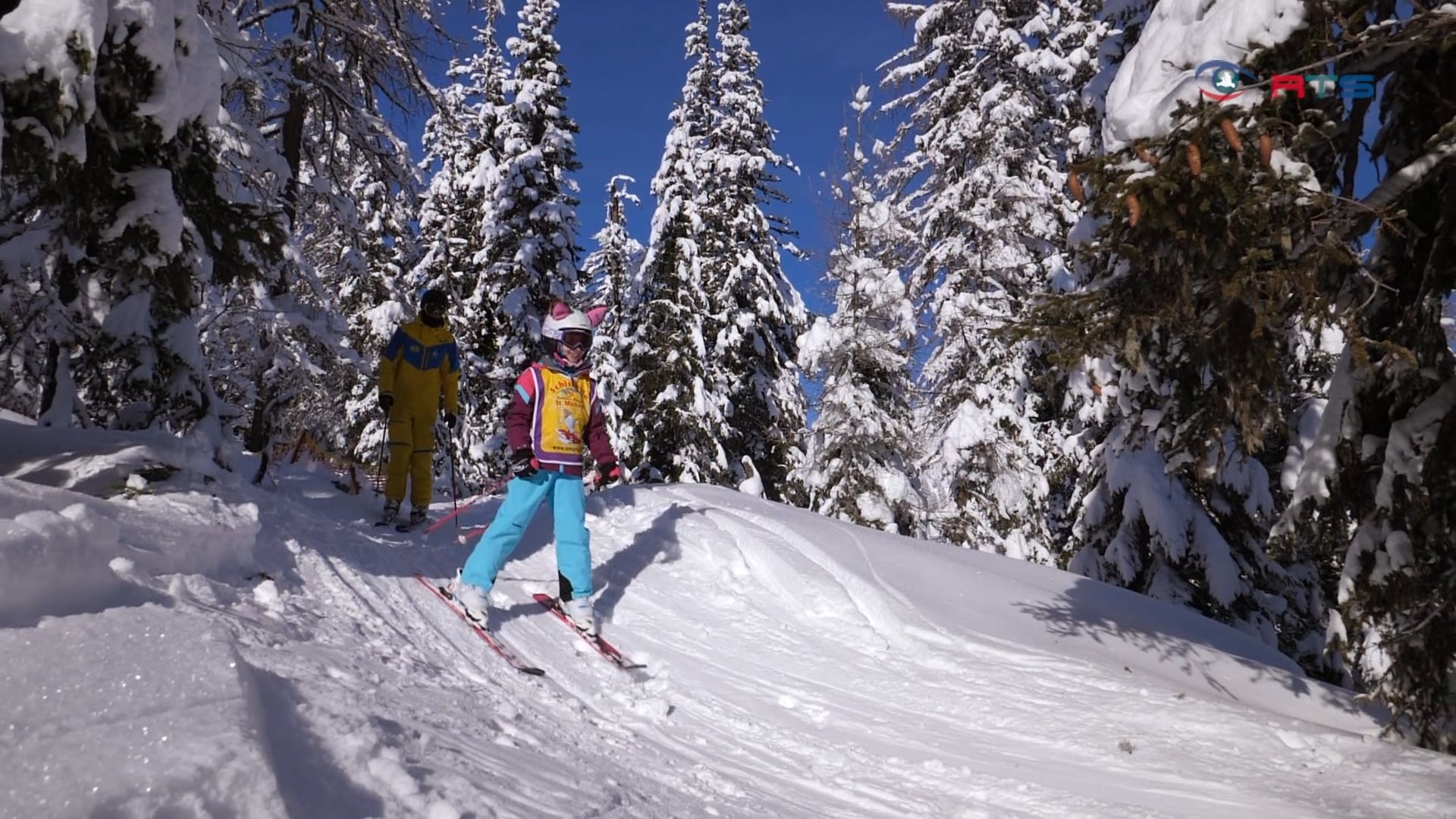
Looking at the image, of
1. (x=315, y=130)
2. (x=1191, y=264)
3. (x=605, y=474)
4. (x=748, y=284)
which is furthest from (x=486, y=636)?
(x=748, y=284)

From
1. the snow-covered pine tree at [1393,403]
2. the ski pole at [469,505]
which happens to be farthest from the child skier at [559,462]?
the snow-covered pine tree at [1393,403]

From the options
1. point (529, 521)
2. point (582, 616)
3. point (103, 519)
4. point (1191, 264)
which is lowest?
point (582, 616)

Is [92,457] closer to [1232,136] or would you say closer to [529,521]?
[529,521]

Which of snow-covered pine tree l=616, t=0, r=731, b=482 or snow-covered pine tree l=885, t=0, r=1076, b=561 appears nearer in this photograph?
snow-covered pine tree l=885, t=0, r=1076, b=561

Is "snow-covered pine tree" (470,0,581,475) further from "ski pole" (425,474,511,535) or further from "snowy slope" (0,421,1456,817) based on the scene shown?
"snowy slope" (0,421,1456,817)

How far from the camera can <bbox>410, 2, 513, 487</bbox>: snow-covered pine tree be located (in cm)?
1853

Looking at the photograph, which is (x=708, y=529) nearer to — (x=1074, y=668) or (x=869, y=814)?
(x=1074, y=668)

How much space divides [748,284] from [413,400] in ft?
47.6

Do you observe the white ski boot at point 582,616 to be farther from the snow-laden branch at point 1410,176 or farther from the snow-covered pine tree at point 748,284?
the snow-covered pine tree at point 748,284

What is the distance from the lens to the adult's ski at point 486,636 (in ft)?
16.8

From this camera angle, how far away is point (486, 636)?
5492 millimetres

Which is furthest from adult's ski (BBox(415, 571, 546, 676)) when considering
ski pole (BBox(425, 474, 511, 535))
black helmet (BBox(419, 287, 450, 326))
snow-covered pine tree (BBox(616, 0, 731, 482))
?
snow-covered pine tree (BBox(616, 0, 731, 482))

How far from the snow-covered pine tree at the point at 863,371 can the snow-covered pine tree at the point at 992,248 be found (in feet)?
2.56

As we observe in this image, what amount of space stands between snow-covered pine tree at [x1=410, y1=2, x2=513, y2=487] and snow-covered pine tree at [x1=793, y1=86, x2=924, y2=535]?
7.38 metres
